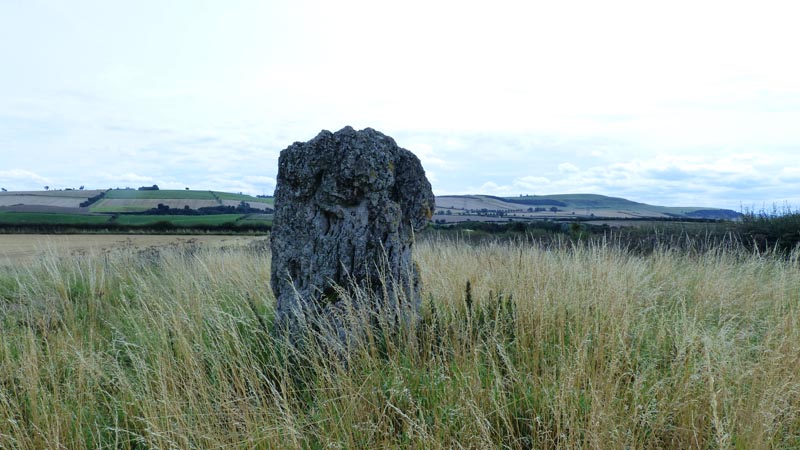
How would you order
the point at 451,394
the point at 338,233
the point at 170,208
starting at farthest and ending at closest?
the point at 170,208
the point at 338,233
the point at 451,394

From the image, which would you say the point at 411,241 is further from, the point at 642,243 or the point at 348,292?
the point at 642,243

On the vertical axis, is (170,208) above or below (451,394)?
above

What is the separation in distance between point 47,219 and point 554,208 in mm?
48980

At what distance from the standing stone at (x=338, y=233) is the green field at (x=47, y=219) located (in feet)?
124

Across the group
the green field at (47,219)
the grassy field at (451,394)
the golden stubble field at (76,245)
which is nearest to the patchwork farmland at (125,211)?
the green field at (47,219)

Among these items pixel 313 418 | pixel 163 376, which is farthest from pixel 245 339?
pixel 313 418

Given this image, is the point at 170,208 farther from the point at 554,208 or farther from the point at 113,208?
the point at 554,208

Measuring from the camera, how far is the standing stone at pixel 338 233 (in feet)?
13.5

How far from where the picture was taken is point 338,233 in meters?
4.23

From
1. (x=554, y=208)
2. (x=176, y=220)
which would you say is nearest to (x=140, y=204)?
(x=176, y=220)

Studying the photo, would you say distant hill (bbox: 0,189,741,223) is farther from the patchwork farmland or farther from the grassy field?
the grassy field

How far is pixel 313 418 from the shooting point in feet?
10.4

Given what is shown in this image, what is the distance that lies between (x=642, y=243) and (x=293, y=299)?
11.8 m

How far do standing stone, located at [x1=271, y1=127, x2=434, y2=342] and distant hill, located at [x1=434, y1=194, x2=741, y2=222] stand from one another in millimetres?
31272
